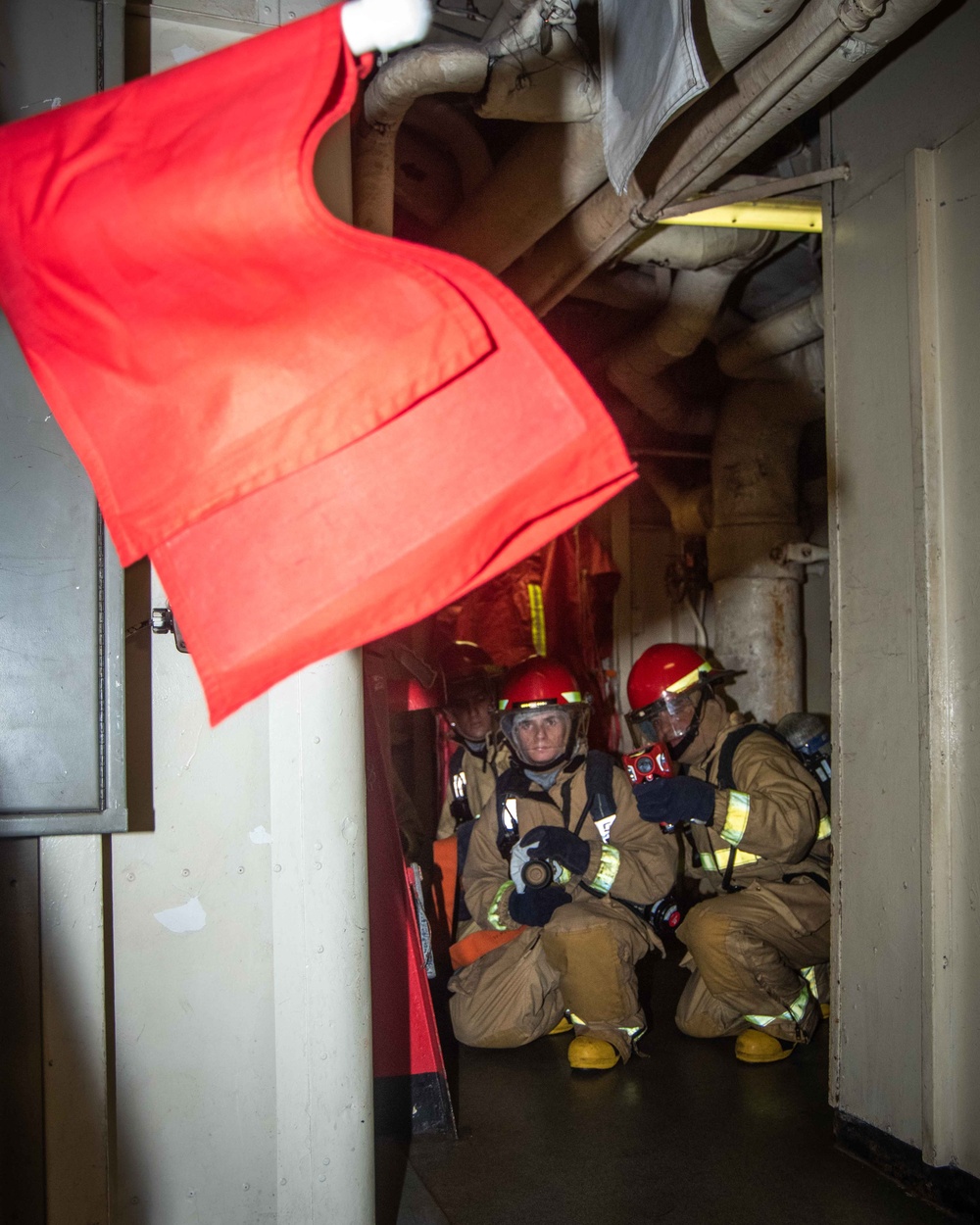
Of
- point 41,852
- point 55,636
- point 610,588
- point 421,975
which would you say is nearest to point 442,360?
point 55,636

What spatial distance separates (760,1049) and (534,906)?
42.2 inches

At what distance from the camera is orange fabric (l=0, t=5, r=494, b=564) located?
1.19 m

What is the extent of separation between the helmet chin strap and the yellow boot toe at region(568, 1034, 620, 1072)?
1.30 metres

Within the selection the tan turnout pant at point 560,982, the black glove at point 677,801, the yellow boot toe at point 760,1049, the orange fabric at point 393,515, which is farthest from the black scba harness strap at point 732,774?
the orange fabric at point 393,515

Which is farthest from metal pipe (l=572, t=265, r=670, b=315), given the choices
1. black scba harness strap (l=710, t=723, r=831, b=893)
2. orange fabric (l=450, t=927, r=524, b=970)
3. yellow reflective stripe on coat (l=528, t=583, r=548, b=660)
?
orange fabric (l=450, t=927, r=524, b=970)

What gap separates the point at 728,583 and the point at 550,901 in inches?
96.7

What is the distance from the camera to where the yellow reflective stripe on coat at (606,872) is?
13.7ft

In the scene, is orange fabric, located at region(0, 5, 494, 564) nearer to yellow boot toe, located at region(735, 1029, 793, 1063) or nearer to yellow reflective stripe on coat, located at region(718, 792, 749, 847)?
yellow reflective stripe on coat, located at region(718, 792, 749, 847)

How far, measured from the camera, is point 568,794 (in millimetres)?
4473

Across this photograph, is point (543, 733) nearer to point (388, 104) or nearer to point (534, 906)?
point (534, 906)

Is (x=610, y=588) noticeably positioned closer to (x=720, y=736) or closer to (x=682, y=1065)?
(x=720, y=736)

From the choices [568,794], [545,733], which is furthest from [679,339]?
[568,794]

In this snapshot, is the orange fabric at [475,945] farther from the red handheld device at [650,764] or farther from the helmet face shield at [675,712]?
the helmet face shield at [675,712]

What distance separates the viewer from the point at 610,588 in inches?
295
